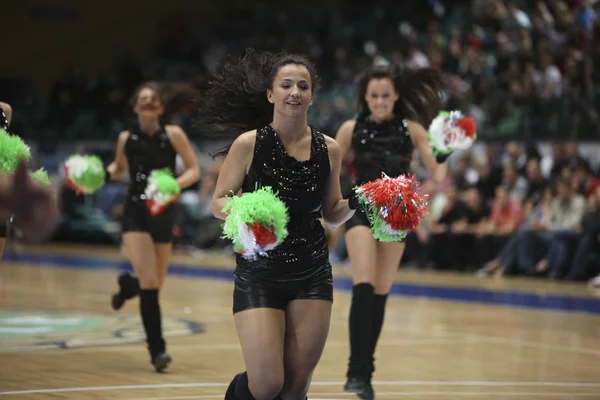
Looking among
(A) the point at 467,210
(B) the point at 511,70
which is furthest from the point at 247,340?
(B) the point at 511,70

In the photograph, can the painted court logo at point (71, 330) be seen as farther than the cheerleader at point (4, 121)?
Yes

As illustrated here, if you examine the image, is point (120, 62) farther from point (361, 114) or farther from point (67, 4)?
point (361, 114)

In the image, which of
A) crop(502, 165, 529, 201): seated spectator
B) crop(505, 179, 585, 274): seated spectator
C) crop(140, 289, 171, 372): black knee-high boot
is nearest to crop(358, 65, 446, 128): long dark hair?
crop(140, 289, 171, 372): black knee-high boot

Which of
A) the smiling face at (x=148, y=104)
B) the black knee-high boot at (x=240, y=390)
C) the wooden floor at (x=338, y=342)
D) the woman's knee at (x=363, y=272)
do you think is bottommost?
the wooden floor at (x=338, y=342)

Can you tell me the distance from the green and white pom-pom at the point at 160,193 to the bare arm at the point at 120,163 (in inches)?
21.8

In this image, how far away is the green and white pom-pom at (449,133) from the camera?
21.1ft

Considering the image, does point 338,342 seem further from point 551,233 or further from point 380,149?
point 551,233

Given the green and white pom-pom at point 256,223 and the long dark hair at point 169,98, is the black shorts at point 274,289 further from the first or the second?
the long dark hair at point 169,98

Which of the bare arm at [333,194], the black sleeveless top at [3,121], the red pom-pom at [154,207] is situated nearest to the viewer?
the bare arm at [333,194]

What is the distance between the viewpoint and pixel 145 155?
7168 mm

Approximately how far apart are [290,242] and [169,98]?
3262 millimetres

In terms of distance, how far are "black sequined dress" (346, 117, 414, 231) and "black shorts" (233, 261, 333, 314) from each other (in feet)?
6.87

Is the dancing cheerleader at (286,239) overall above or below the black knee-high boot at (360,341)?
above

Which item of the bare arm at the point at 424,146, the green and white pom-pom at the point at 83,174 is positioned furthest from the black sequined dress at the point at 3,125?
the bare arm at the point at 424,146
